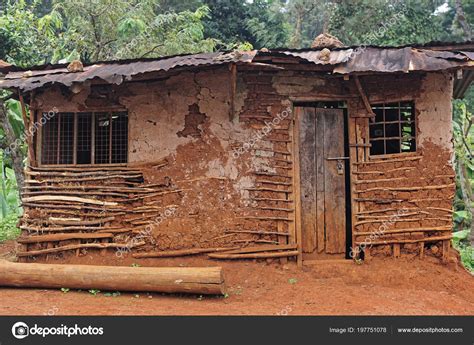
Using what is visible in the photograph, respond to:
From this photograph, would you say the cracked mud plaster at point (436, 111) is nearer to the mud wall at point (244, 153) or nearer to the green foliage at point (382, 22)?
the mud wall at point (244, 153)

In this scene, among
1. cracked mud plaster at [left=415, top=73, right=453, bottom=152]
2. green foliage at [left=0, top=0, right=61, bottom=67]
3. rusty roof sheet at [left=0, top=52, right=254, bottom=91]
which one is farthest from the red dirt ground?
green foliage at [left=0, top=0, right=61, bottom=67]

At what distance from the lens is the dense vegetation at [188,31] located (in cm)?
1164

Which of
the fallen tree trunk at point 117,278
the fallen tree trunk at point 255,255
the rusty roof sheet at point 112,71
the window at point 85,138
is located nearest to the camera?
the fallen tree trunk at point 117,278

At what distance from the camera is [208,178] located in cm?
761

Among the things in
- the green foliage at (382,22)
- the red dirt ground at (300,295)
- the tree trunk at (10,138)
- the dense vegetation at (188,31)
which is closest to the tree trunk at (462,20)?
the dense vegetation at (188,31)

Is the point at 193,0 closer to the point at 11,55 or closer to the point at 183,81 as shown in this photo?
the point at 11,55

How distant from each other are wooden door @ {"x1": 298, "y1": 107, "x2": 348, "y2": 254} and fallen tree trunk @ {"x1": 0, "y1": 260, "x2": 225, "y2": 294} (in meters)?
2.06

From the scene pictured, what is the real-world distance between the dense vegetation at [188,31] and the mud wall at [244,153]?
320 cm

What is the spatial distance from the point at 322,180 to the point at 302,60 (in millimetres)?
1918

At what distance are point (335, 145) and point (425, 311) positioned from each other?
2.89 m

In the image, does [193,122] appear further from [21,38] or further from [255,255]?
[21,38]

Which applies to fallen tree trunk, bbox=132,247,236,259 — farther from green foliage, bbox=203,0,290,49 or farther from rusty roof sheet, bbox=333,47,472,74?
green foliage, bbox=203,0,290,49

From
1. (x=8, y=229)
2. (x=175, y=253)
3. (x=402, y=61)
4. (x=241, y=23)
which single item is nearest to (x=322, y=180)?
(x=402, y=61)

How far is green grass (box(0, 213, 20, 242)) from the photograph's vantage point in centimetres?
1170
